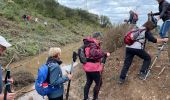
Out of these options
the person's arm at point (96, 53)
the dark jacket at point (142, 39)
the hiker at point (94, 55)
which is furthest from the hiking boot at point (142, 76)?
the person's arm at point (96, 53)

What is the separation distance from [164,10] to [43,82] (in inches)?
209

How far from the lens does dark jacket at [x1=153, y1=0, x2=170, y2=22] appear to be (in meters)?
12.5

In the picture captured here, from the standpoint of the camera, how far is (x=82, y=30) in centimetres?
4338

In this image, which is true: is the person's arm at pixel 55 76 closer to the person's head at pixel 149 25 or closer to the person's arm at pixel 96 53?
the person's arm at pixel 96 53

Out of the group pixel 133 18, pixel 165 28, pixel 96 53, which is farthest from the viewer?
pixel 133 18

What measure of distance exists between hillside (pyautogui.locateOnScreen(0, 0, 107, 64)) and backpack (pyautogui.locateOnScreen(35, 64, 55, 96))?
12630mm

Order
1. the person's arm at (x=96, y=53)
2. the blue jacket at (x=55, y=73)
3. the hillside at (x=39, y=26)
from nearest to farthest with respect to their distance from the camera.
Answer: the blue jacket at (x=55, y=73), the person's arm at (x=96, y=53), the hillside at (x=39, y=26)

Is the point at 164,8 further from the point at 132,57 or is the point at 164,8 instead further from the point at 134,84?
the point at 134,84

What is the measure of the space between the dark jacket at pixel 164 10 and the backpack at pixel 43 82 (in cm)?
509

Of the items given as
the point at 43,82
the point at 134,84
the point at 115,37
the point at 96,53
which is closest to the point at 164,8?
the point at 134,84

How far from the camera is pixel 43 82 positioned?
28.3 feet

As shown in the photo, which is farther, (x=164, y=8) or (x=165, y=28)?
(x=165, y=28)

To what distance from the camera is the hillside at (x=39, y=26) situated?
25.7m

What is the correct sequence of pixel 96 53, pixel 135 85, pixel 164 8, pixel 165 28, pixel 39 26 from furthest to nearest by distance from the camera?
pixel 39 26, pixel 165 28, pixel 164 8, pixel 135 85, pixel 96 53
